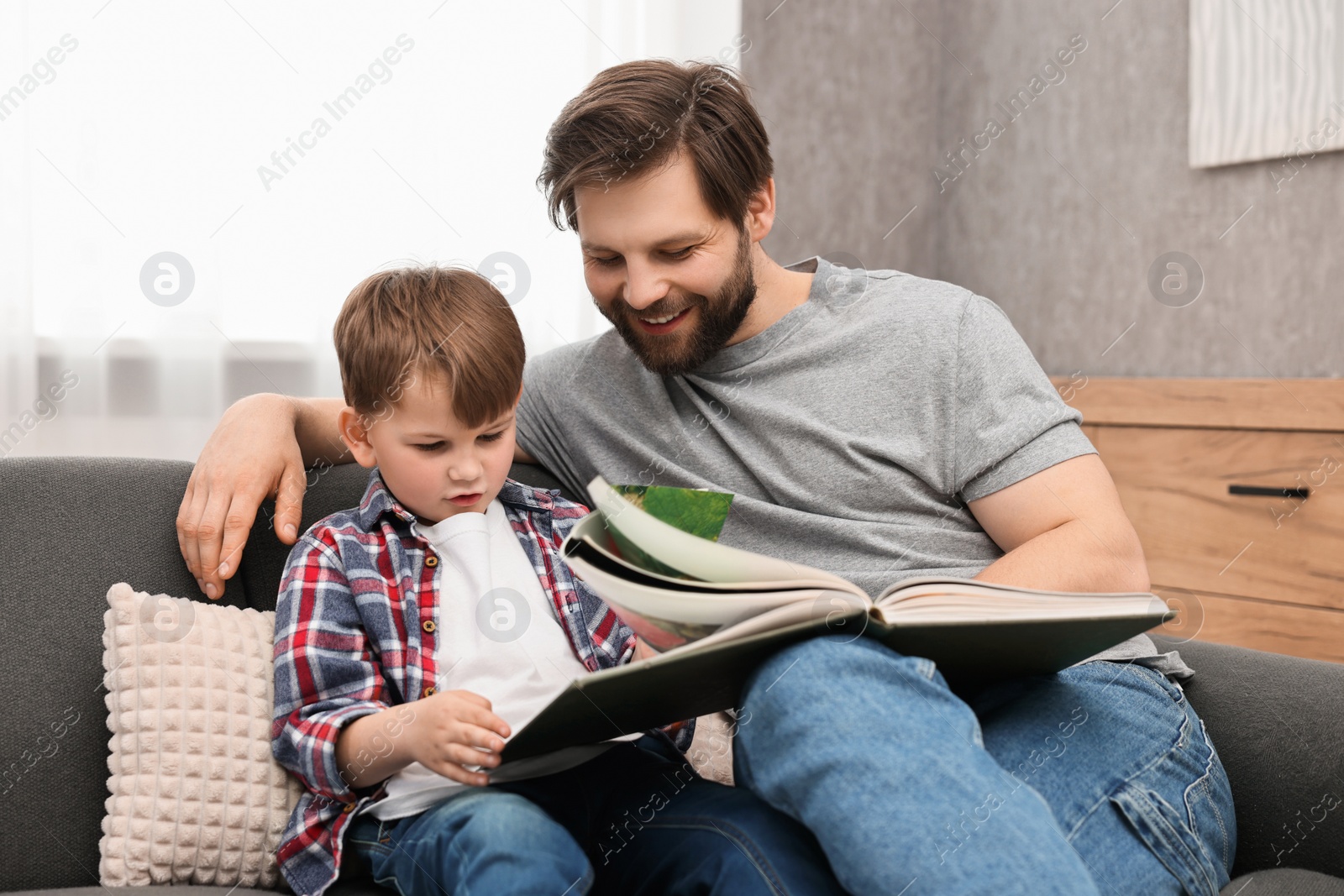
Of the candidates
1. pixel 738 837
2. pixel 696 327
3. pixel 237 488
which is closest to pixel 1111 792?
pixel 738 837

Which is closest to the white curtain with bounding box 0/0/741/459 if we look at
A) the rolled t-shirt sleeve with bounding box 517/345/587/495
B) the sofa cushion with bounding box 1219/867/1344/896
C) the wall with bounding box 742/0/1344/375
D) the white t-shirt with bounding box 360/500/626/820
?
the rolled t-shirt sleeve with bounding box 517/345/587/495

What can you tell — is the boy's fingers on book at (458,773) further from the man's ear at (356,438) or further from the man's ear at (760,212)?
the man's ear at (760,212)

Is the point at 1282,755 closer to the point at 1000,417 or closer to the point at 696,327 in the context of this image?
the point at 1000,417

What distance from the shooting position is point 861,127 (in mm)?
3002

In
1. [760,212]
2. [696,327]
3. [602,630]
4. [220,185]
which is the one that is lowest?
[602,630]

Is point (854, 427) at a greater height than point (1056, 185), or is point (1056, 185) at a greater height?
point (1056, 185)

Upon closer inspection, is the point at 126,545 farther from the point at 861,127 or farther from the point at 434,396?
the point at 861,127

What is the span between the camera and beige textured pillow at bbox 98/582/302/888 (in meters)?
0.95

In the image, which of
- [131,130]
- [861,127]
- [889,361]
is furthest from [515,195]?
[889,361]

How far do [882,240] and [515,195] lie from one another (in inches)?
47.2

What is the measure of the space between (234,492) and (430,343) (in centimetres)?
28

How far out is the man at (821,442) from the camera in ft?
3.09

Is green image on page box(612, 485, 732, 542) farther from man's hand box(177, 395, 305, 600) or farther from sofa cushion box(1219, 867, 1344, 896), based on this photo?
sofa cushion box(1219, 867, 1344, 896)

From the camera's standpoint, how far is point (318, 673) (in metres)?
0.98
